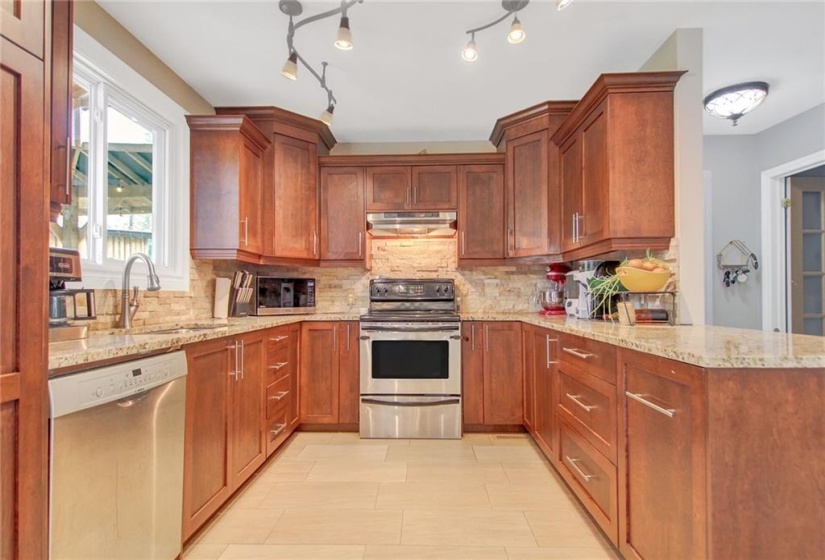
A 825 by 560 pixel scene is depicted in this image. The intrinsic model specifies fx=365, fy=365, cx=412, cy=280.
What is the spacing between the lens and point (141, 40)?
2137 mm

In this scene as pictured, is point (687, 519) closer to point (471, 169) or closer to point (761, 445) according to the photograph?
point (761, 445)

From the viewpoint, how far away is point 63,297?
1502mm

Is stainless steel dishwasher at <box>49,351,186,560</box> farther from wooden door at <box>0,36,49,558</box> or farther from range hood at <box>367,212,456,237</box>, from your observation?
range hood at <box>367,212,456,237</box>

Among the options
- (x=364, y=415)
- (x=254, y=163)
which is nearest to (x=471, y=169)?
(x=254, y=163)

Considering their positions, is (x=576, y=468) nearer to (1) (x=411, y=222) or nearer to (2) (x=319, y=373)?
(2) (x=319, y=373)

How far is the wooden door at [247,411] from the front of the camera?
192 cm

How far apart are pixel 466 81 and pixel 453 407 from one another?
2.39 metres

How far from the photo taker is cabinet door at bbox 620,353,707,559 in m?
1.02

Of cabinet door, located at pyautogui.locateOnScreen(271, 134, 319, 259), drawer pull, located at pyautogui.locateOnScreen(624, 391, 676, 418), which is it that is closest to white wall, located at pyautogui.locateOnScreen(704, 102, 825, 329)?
drawer pull, located at pyautogui.locateOnScreen(624, 391, 676, 418)

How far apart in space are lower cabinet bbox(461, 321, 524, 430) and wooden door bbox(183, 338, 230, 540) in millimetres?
1721

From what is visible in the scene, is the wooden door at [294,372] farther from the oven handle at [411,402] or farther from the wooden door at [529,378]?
the wooden door at [529,378]

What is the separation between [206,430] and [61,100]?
54.8 inches

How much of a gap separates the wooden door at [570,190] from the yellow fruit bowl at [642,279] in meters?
0.53

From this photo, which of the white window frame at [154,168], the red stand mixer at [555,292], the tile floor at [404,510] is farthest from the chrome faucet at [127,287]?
the red stand mixer at [555,292]
